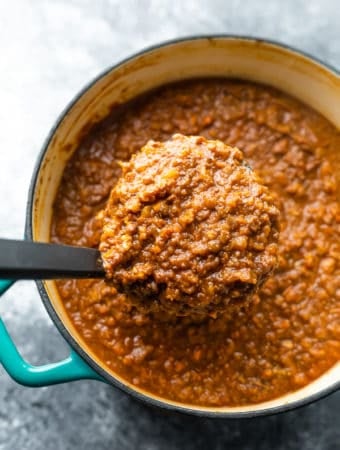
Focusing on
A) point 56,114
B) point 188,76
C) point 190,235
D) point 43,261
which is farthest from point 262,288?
point 56,114

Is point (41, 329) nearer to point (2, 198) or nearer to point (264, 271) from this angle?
point (2, 198)

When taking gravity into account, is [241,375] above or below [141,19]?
below

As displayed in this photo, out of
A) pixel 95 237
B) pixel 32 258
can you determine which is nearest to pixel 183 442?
pixel 95 237

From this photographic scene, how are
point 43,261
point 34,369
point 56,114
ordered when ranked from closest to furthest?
point 43,261 < point 34,369 < point 56,114

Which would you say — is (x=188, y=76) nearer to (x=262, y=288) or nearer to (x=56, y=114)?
(x=56, y=114)

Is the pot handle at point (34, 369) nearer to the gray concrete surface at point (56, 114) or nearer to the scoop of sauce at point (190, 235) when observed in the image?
the scoop of sauce at point (190, 235)

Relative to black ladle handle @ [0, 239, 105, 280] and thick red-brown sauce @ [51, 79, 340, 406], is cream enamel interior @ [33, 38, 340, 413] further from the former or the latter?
black ladle handle @ [0, 239, 105, 280]
